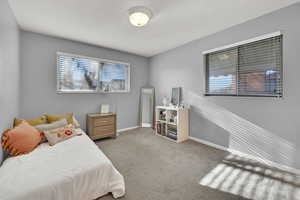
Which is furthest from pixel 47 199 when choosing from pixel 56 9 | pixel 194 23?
pixel 194 23

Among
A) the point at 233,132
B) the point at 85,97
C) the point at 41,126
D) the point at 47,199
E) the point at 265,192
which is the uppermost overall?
the point at 85,97

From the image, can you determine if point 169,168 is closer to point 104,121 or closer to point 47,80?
point 104,121

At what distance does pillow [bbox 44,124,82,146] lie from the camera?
6.77 feet

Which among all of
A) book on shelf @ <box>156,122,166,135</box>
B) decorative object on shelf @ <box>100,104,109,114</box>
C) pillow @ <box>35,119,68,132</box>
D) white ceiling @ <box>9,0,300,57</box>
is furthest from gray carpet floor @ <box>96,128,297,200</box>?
white ceiling @ <box>9,0,300,57</box>

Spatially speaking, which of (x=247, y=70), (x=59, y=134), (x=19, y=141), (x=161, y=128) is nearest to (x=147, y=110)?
(x=161, y=128)

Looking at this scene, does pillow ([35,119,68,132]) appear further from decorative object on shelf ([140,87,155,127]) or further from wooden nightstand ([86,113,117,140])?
decorative object on shelf ([140,87,155,127])

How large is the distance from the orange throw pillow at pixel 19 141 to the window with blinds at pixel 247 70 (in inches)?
135

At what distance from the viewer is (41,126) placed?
7.34 feet

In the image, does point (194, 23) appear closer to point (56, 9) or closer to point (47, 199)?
point (56, 9)

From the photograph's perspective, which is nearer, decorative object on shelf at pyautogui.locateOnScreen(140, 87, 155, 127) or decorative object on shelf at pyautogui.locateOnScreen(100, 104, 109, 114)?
decorative object on shelf at pyautogui.locateOnScreen(100, 104, 109, 114)

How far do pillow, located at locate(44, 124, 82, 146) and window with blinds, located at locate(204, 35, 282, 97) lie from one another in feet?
10.0

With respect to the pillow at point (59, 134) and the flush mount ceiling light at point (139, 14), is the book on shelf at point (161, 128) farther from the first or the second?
the flush mount ceiling light at point (139, 14)

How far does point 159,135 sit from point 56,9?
351 centimetres

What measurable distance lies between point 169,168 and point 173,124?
141 cm
